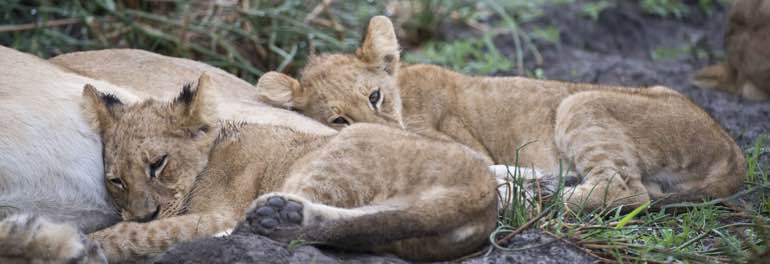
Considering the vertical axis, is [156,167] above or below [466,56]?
above

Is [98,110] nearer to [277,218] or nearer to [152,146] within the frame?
[152,146]

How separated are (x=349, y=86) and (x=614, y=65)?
297 cm

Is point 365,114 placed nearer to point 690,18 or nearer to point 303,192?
point 303,192

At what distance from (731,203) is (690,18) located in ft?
17.0

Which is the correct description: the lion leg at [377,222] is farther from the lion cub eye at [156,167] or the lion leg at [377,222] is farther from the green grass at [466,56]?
the green grass at [466,56]

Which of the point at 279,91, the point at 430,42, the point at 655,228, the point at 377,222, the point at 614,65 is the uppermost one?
the point at 377,222

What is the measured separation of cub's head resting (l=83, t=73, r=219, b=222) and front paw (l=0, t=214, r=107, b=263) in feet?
1.59

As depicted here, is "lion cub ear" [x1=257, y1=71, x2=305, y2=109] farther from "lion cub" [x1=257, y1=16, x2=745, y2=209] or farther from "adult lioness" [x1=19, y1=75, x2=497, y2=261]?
"adult lioness" [x1=19, y1=75, x2=497, y2=261]

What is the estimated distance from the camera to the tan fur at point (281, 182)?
3160mm

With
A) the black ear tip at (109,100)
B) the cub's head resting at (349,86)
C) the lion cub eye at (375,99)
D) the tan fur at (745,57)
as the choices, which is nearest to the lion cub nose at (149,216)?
the black ear tip at (109,100)

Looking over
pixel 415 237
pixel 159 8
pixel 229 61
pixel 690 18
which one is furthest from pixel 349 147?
pixel 690 18

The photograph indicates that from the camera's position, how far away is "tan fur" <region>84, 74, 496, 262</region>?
3.16 meters

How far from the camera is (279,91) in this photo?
4.99m

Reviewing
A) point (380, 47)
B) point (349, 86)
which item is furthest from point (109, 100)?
point (380, 47)
